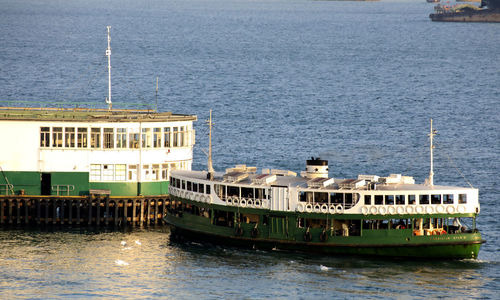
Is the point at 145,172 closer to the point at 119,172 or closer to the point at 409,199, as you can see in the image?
the point at 119,172

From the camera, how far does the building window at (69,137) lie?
94.5 meters

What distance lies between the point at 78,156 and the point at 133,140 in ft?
15.4

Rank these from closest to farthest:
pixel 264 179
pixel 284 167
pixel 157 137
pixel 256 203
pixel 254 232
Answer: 1. pixel 254 232
2. pixel 256 203
3. pixel 264 179
4. pixel 157 137
5. pixel 284 167

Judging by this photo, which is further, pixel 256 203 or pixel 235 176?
pixel 235 176

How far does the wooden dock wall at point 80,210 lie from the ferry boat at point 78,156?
42.4 inches

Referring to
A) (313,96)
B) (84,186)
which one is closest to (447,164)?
(84,186)

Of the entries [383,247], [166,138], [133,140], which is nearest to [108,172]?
[133,140]

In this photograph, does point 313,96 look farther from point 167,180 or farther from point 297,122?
point 167,180

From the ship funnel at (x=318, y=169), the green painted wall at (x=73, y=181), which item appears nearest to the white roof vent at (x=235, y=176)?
the ship funnel at (x=318, y=169)

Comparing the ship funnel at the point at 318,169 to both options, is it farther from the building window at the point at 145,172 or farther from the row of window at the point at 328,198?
the building window at the point at 145,172

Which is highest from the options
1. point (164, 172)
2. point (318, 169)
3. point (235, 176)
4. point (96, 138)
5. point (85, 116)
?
point (85, 116)

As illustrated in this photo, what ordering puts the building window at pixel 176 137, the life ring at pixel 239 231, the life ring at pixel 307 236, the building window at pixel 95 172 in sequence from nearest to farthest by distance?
the life ring at pixel 307 236
the life ring at pixel 239 231
the building window at pixel 95 172
the building window at pixel 176 137

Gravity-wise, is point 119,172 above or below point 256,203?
above

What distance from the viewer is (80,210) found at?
93.4m
